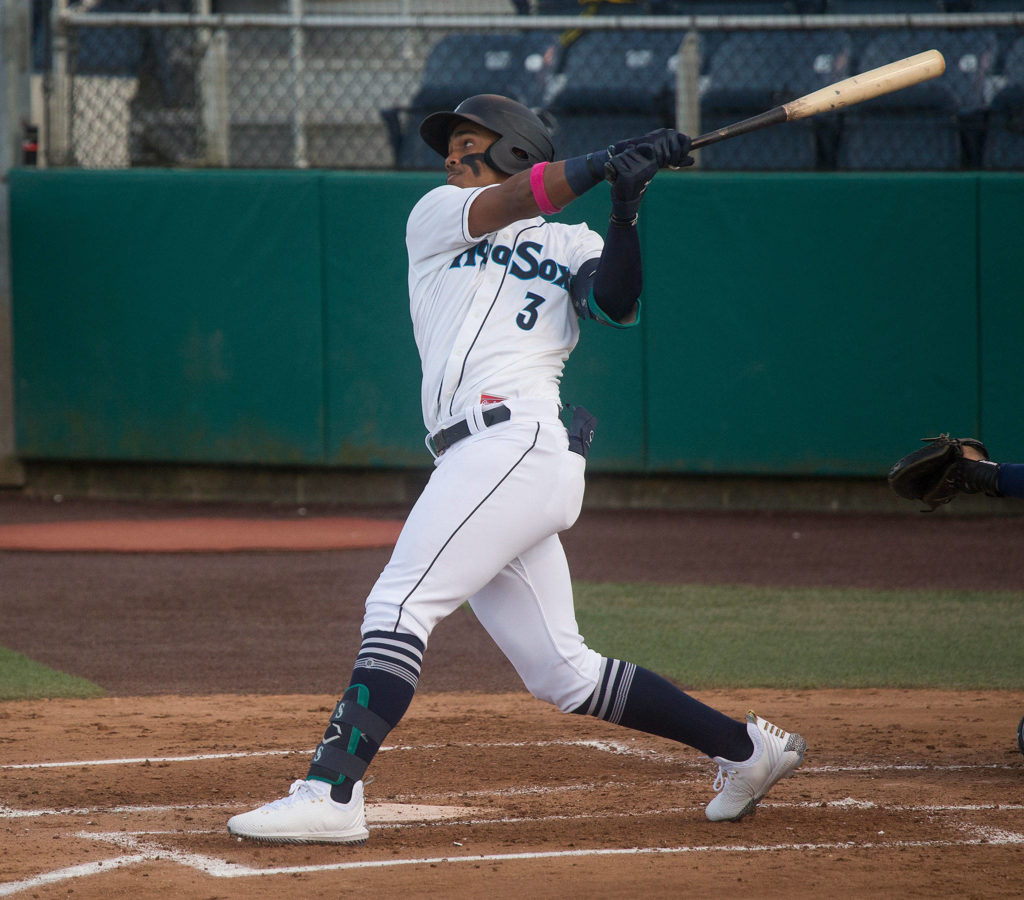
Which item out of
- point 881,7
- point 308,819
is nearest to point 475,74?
point 881,7

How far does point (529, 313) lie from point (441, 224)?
0.28 metres

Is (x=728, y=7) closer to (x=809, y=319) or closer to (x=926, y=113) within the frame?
(x=926, y=113)

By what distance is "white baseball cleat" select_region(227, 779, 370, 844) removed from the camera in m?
2.97

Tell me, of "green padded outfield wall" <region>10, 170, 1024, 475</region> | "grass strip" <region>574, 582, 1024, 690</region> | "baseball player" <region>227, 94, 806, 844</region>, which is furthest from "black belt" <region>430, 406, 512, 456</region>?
"green padded outfield wall" <region>10, 170, 1024, 475</region>

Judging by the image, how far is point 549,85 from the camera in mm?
10430

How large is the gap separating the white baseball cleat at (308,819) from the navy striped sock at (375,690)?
22mm

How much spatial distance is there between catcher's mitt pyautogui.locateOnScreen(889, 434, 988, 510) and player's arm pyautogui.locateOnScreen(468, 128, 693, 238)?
110cm

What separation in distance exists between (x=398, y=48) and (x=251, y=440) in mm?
3654

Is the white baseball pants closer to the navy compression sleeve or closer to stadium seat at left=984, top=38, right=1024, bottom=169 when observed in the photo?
the navy compression sleeve

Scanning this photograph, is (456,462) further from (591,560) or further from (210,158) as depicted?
(210,158)

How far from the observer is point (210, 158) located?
9.98 metres

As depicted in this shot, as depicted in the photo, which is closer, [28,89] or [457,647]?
[457,647]

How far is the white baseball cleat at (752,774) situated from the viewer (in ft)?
10.8

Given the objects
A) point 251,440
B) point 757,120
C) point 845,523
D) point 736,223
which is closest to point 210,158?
point 251,440
